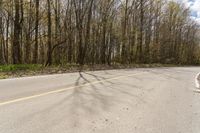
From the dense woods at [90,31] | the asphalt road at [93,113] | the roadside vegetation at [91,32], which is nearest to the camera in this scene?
the asphalt road at [93,113]

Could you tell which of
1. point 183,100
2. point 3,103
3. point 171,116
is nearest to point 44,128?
point 3,103

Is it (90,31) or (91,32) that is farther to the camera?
(91,32)

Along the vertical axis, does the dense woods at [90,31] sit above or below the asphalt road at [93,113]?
above

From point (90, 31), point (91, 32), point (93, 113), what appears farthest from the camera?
point (91, 32)

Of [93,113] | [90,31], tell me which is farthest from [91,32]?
[93,113]

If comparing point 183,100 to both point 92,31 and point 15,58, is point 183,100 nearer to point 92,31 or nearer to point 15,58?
point 15,58

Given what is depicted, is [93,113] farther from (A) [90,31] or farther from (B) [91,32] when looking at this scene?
(B) [91,32]

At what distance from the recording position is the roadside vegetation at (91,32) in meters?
33.8

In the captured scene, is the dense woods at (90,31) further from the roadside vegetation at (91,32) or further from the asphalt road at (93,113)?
the asphalt road at (93,113)

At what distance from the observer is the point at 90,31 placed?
150 feet

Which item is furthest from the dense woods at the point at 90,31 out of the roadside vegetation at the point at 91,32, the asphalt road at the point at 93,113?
the asphalt road at the point at 93,113

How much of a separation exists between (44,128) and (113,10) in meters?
40.4

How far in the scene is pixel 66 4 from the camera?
4266cm

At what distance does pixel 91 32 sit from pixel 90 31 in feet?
1.92
